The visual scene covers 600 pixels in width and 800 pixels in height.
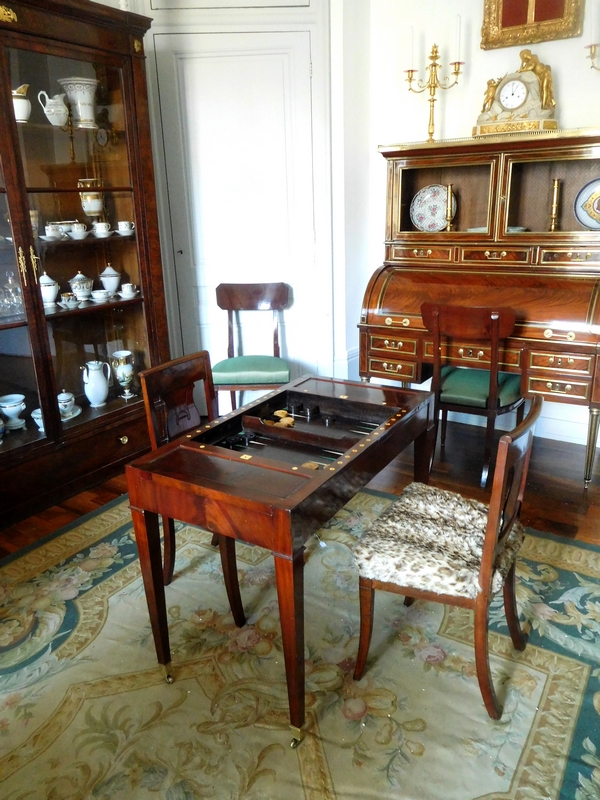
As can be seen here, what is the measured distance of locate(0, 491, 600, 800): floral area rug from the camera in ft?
4.64

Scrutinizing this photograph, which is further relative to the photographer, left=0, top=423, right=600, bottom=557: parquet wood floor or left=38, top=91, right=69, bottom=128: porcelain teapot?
left=38, top=91, right=69, bottom=128: porcelain teapot

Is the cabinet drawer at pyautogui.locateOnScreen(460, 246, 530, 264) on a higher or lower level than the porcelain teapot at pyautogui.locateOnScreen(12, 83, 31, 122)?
lower

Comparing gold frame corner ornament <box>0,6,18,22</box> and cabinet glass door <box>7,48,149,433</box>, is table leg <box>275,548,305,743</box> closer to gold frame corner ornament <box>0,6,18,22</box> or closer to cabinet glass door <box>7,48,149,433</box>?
cabinet glass door <box>7,48,149,433</box>

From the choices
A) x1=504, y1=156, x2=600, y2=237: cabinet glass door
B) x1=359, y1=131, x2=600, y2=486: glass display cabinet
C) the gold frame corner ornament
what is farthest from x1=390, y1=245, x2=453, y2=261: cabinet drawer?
the gold frame corner ornament

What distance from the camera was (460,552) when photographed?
5.21ft

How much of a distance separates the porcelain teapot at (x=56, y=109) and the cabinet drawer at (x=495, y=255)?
205 centimetres

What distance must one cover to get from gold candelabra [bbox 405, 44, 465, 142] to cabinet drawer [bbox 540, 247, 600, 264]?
0.84 m

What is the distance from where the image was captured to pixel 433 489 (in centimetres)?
186

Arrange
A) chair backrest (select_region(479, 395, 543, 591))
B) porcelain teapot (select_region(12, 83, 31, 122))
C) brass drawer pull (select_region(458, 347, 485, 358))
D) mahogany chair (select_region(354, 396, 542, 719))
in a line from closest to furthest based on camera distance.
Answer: chair backrest (select_region(479, 395, 543, 591)), mahogany chair (select_region(354, 396, 542, 719)), porcelain teapot (select_region(12, 83, 31, 122)), brass drawer pull (select_region(458, 347, 485, 358))

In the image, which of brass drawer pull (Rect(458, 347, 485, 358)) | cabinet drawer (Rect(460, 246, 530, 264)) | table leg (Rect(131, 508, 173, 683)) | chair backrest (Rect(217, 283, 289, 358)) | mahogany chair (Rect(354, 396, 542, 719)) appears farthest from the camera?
chair backrest (Rect(217, 283, 289, 358))

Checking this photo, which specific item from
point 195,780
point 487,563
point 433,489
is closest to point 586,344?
point 433,489

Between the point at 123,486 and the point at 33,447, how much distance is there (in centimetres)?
48

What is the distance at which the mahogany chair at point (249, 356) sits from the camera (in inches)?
128

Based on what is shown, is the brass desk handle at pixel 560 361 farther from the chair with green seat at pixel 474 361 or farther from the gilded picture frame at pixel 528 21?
the gilded picture frame at pixel 528 21
